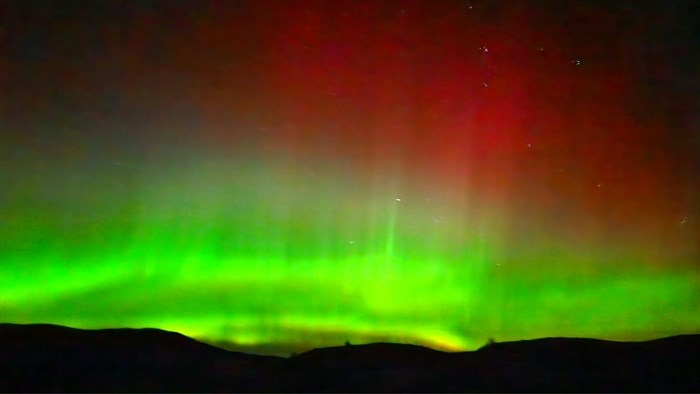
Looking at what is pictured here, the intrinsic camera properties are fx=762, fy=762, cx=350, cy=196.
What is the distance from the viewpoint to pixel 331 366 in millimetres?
6965

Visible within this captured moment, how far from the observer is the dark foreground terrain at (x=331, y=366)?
6.40 metres

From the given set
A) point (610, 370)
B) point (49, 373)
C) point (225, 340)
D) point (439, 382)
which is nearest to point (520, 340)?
point (610, 370)

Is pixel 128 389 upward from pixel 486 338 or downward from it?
downward

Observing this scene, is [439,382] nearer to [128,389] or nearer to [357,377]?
[357,377]

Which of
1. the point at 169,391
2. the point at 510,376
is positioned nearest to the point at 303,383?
the point at 169,391

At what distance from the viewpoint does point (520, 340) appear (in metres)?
7.73

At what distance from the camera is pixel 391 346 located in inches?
295

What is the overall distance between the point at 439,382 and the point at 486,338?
4.10 feet

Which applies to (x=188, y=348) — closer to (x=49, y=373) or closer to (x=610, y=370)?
(x=49, y=373)

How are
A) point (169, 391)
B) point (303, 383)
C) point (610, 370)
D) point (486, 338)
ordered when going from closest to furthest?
point (169, 391) → point (303, 383) → point (610, 370) → point (486, 338)

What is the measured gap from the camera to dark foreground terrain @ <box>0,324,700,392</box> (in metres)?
6.40

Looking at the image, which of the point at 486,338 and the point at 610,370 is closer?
the point at 610,370

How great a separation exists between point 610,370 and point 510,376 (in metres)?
1.03

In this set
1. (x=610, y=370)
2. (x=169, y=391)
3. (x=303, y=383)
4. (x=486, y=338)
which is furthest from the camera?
(x=486, y=338)
